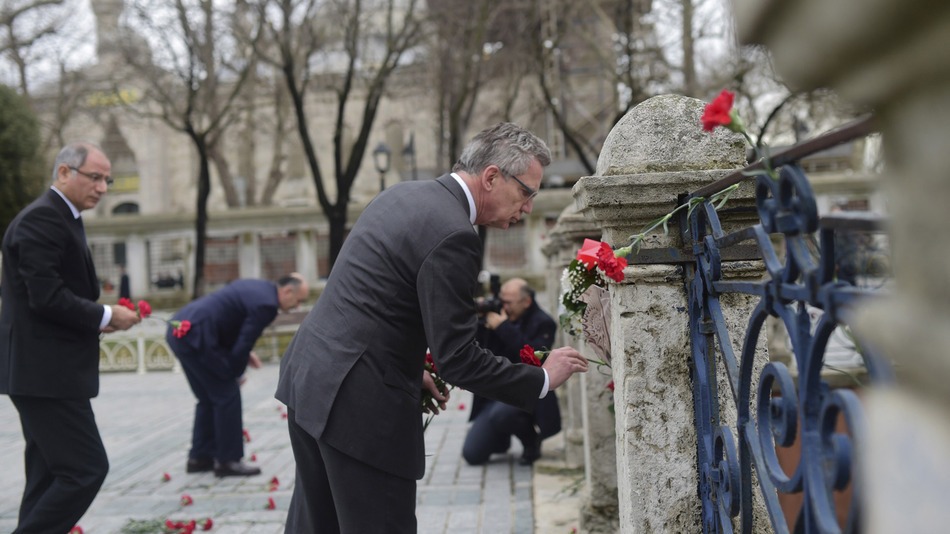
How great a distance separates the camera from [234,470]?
736cm

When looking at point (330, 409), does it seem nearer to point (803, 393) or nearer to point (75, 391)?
point (803, 393)

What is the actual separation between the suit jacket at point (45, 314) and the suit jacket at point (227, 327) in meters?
2.76

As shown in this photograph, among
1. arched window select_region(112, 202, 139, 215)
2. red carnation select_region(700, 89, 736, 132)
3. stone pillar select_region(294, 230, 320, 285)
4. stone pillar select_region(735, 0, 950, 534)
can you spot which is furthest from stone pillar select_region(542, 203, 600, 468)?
arched window select_region(112, 202, 139, 215)

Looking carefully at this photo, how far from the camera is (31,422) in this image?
4.46 meters

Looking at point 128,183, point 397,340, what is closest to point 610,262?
point 397,340

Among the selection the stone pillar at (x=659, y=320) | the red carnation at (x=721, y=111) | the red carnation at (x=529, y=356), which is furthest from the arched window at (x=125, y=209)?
the red carnation at (x=721, y=111)

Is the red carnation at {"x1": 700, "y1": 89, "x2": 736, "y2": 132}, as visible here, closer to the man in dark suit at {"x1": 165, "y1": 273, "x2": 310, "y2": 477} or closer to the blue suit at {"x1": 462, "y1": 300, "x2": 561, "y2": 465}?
the blue suit at {"x1": 462, "y1": 300, "x2": 561, "y2": 465}

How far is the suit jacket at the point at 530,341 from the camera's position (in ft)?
24.4

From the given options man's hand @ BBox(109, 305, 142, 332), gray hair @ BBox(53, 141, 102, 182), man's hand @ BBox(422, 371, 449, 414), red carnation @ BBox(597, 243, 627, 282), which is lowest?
man's hand @ BBox(422, 371, 449, 414)

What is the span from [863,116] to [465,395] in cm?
1149

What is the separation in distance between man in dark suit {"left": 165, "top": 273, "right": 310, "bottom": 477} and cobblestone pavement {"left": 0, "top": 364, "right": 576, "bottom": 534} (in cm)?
21

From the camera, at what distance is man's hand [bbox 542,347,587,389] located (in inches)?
124

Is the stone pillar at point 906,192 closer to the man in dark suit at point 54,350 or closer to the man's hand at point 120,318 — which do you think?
the man in dark suit at point 54,350

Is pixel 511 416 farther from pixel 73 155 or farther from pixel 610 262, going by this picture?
pixel 610 262
